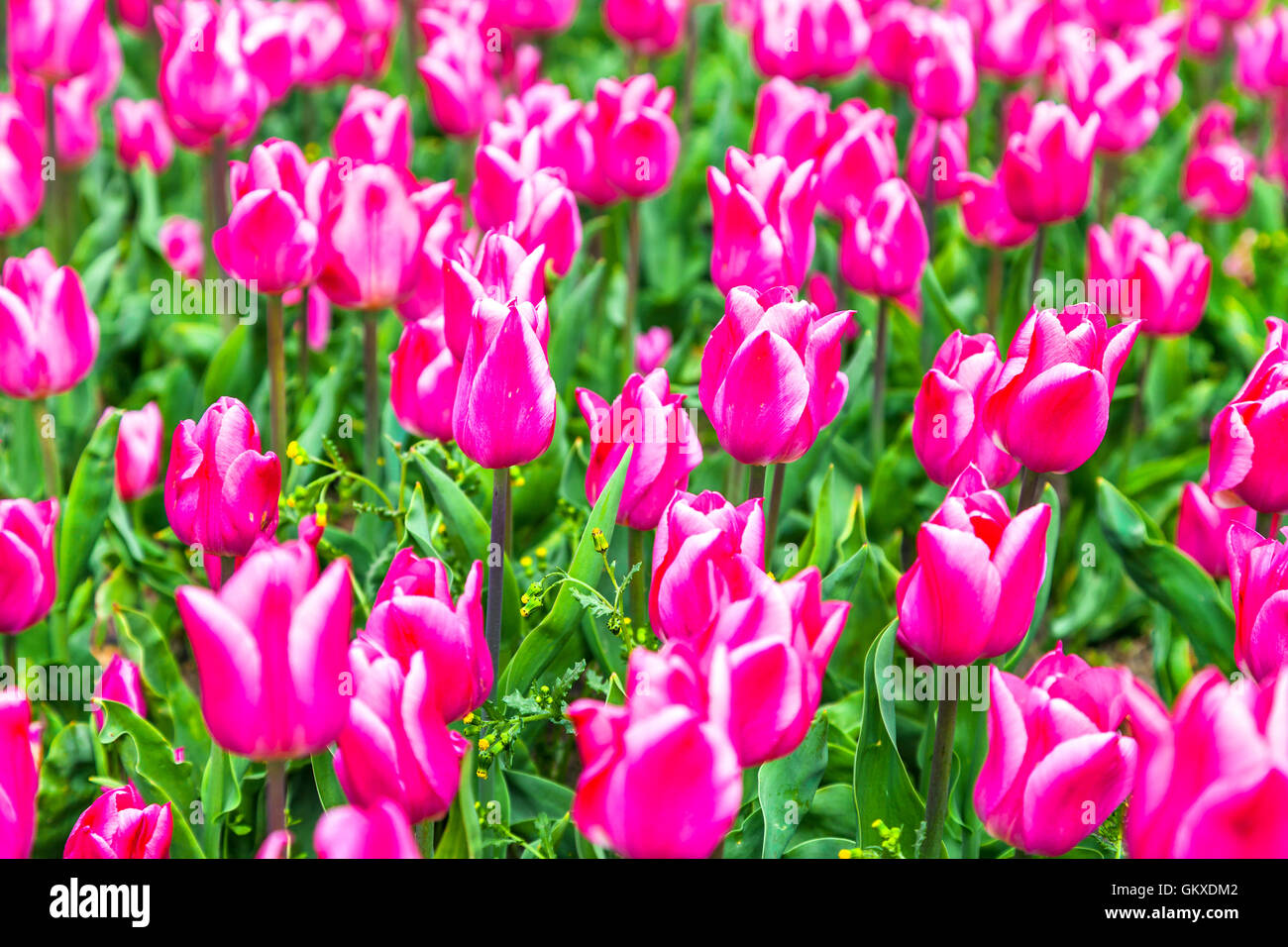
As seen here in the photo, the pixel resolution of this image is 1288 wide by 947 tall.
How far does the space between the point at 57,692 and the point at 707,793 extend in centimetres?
150

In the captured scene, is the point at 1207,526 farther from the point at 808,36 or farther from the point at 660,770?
the point at 808,36

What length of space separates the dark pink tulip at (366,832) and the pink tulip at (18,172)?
2159 mm

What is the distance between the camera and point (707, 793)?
3.97ft

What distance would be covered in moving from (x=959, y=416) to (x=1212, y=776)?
86 centimetres

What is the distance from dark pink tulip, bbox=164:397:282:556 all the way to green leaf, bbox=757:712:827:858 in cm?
72

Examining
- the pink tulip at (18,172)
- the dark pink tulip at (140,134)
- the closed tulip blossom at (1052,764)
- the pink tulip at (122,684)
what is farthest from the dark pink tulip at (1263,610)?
the dark pink tulip at (140,134)

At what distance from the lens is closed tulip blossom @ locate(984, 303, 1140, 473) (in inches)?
68.6

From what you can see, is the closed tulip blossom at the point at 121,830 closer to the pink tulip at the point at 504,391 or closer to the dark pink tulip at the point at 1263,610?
→ the pink tulip at the point at 504,391

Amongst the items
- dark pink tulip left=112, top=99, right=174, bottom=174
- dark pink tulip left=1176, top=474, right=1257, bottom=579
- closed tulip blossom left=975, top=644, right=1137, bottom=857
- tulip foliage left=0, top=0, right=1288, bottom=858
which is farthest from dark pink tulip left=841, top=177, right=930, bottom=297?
dark pink tulip left=112, top=99, right=174, bottom=174

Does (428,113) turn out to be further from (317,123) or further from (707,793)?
(707,793)

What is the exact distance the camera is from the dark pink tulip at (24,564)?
6.08 ft

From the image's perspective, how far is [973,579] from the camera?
4.91 ft

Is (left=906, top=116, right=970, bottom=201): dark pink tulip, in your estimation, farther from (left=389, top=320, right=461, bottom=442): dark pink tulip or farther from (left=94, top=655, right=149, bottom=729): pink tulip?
(left=94, top=655, right=149, bottom=729): pink tulip
